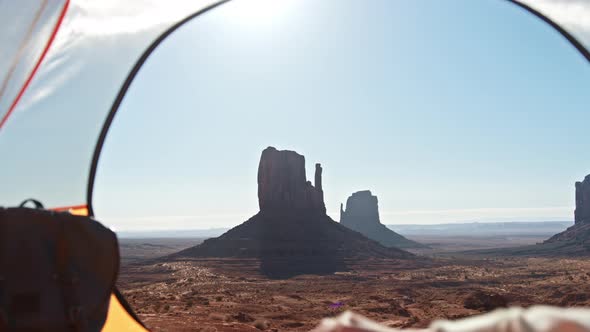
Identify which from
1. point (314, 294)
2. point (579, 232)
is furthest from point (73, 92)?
point (579, 232)

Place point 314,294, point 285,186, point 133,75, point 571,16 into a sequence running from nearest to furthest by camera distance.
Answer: point 571,16 < point 133,75 < point 314,294 < point 285,186

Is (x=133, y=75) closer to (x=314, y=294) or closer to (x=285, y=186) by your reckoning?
(x=314, y=294)

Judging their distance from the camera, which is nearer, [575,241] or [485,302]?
[485,302]

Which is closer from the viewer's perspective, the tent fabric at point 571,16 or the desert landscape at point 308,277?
the tent fabric at point 571,16

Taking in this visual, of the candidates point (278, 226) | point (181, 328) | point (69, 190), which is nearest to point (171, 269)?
point (278, 226)

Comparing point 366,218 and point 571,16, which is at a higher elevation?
point 571,16

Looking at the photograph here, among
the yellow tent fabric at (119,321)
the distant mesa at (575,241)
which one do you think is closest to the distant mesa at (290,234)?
the distant mesa at (575,241)

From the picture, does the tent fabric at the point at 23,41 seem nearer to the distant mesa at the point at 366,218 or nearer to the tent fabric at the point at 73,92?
the tent fabric at the point at 73,92
